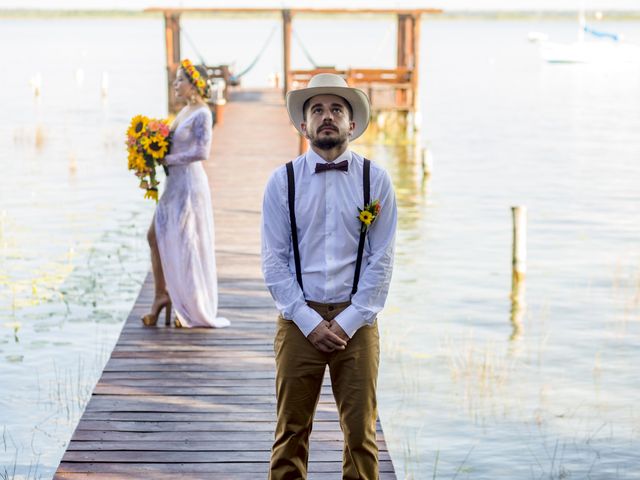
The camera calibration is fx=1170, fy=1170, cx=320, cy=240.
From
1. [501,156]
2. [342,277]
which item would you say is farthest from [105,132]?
[342,277]

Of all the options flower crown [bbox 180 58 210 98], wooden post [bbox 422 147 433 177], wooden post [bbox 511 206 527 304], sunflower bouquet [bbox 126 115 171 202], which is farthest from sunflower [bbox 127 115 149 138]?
wooden post [bbox 422 147 433 177]

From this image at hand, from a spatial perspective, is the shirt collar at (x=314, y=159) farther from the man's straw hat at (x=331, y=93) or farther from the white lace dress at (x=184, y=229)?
the white lace dress at (x=184, y=229)

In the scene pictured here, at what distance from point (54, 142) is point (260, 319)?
2388 centimetres

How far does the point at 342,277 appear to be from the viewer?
4.97m

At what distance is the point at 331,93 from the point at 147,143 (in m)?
3.53

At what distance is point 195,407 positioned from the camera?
694 centimetres

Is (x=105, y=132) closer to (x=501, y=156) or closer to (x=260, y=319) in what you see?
(x=501, y=156)

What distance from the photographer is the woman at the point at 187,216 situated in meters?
8.19

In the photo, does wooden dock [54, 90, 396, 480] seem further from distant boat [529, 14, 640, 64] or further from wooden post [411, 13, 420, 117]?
distant boat [529, 14, 640, 64]

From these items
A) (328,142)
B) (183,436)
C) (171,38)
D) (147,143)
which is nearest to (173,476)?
(183,436)

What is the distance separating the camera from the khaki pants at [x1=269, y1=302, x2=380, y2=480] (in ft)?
16.3

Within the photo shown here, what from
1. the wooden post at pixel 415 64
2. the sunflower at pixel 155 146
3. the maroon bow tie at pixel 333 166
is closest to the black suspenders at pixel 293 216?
the maroon bow tie at pixel 333 166

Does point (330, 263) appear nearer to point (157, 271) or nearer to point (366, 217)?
point (366, 217)

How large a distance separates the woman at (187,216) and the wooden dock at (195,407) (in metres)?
0.33
